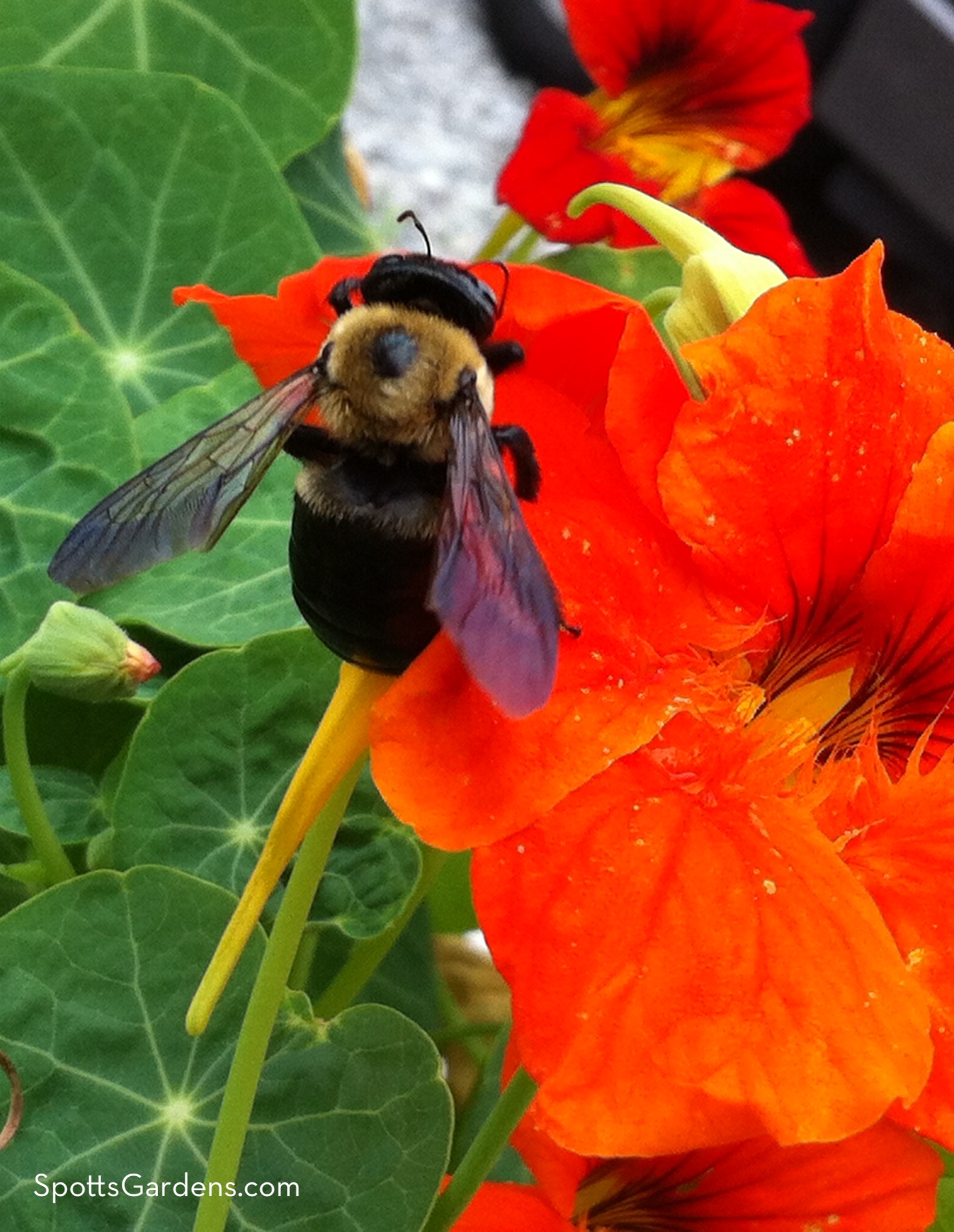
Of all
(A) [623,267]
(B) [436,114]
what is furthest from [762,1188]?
(B) [436,114]

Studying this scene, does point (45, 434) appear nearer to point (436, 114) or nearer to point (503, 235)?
point (503, 235)

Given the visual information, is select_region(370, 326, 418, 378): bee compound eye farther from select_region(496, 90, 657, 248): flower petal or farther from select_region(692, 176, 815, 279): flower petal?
select_region(692, 176, 815, 279): flower petal

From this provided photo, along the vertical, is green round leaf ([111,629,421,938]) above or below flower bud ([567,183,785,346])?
below

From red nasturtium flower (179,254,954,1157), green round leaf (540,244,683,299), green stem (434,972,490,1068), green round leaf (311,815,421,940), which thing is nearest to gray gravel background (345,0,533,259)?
green round leaf (540,244,683,299)

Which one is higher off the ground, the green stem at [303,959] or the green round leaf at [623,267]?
the green round leaf at [623,267]

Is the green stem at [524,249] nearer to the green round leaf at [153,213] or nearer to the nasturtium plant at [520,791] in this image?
the green round leaf at [153,213]

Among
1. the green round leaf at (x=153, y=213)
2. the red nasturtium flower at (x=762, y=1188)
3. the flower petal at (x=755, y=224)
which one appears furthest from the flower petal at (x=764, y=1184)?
the flower petal at (x=755, y=224)
